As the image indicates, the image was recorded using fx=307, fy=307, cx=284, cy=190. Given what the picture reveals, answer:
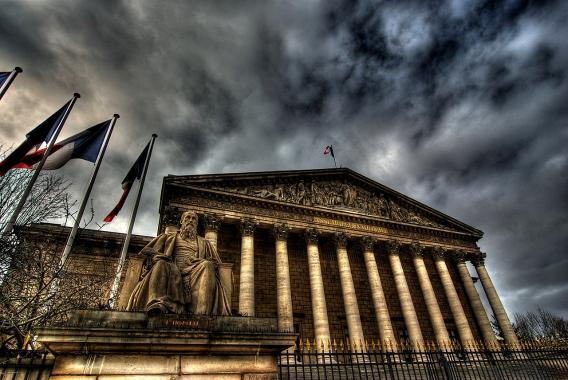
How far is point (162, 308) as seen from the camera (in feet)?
13.6

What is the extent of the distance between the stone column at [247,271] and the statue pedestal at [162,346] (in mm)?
10216

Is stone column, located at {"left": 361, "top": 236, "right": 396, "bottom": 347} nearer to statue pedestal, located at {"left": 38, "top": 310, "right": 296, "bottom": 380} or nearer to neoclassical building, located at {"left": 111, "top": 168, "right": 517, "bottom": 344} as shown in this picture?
neoclassical building, located at {"left": 111, "top": 168, "right": 517, "bottom": 344}

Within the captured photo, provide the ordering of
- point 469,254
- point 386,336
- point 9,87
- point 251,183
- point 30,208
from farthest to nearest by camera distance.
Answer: point 469,254
point 251,183
point 386,336
point 9,87
point 30,208

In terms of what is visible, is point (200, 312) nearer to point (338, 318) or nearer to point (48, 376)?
point (48, 376)

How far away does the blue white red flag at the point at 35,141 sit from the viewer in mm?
8941

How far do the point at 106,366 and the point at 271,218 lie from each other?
14609 millimetres

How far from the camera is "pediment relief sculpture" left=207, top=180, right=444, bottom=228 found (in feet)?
63.2

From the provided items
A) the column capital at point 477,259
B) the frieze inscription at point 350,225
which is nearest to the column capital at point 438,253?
the column capital at point 477,259

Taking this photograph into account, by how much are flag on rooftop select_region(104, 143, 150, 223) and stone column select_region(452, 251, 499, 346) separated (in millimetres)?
21963

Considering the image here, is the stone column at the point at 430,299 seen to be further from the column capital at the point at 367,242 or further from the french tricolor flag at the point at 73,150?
the french tricolor flag at the point at 73,150

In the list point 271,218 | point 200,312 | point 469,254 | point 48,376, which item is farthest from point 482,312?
point 48,376

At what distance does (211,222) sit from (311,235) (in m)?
5.91

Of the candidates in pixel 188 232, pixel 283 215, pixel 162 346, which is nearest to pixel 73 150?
pixel 188 232

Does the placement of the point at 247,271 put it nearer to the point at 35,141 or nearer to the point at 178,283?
the point at 35,141
